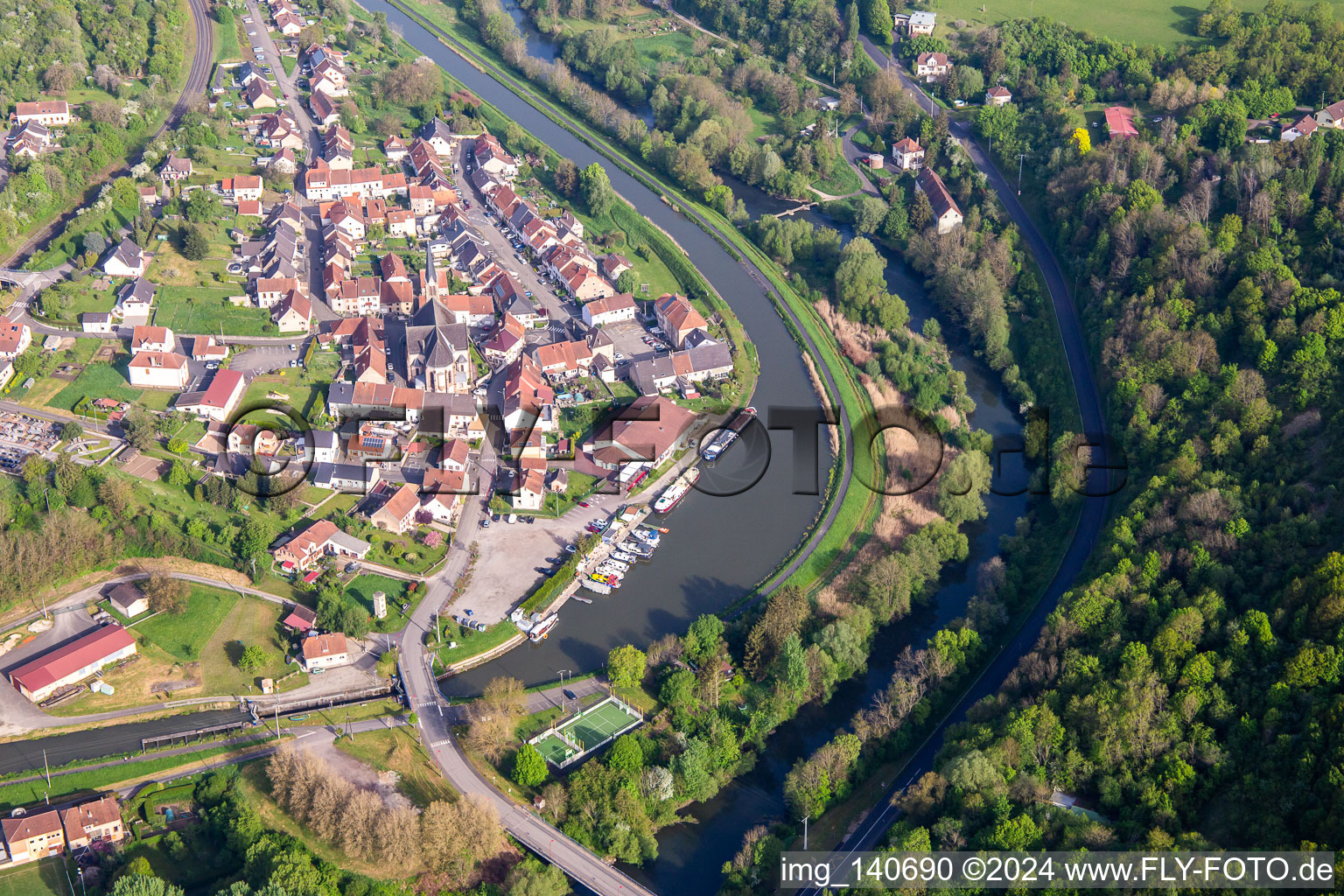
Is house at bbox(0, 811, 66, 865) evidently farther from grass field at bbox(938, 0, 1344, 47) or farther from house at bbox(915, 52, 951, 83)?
grass field at bbox(938, 0, 1344, 47)

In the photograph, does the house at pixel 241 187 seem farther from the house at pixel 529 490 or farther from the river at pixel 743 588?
the house at pixel 529 490

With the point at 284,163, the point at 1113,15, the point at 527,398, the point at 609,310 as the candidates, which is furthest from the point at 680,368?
the point at 1113,15

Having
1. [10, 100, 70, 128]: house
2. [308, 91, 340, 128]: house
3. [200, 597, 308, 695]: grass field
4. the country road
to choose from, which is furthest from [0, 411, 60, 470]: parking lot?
[308, 91, 340, 128]: house

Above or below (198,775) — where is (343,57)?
above

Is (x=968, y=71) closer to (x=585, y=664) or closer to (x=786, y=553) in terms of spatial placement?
(x=786, y=553)

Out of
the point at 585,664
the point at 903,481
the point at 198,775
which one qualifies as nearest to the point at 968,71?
the point at 903,481
